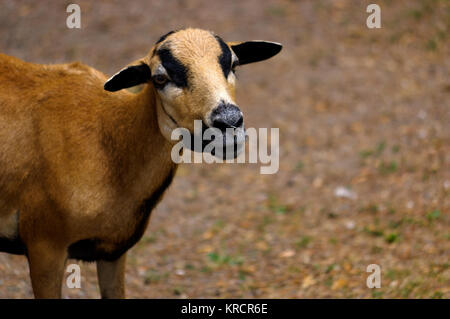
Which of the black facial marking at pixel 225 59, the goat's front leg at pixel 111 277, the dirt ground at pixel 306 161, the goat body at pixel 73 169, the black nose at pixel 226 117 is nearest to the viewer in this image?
the black nose at pixel 226 117

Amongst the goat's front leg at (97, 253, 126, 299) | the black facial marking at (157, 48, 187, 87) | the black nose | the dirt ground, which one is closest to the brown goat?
the black facial marking at (157, 48, 187, 87)

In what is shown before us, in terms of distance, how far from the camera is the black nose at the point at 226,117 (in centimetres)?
408

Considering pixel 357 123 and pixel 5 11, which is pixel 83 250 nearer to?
pixel 357 123

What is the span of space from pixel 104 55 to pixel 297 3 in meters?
5.12

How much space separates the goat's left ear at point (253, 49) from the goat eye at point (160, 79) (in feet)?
2.70

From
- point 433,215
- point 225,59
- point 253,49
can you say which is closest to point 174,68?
point 225,59

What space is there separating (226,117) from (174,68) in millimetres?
687

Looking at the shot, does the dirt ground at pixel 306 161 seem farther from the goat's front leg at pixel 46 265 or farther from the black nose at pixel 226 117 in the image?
the black nose at pixel 226 117

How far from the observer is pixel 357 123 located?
11.0 meters

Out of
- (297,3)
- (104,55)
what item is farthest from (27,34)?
(297,3)

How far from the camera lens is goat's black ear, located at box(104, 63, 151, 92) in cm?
455

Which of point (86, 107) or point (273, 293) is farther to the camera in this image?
point (273, 293)

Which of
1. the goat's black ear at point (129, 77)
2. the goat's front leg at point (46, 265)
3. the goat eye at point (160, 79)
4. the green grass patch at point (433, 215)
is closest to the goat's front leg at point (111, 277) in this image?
the goat's front leg at point (46, 265)

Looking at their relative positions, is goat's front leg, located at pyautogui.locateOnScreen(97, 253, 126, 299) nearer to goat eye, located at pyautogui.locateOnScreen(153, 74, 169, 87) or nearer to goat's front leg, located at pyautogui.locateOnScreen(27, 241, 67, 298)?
goat's front leg, located at pyautogui.locateOnScreen(27, 241, 67, 298)
